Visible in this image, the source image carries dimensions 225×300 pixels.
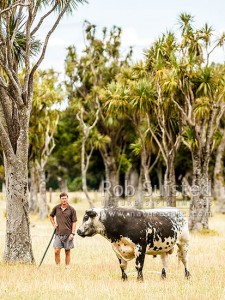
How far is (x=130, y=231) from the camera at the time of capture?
11.5 metres

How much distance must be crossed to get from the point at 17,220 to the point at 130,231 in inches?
160

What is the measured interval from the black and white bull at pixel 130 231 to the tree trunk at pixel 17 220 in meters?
3.40

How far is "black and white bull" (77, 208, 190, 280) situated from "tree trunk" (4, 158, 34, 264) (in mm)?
3405

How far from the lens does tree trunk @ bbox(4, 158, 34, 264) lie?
14.6m

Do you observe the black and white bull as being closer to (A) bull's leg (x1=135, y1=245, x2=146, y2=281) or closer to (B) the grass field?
(A) bull's leg (x1=135, y1=245, x2=146, y2=281)

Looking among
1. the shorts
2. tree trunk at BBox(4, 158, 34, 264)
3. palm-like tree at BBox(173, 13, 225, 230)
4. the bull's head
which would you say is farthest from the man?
palm-like tree at BBox(173, 13, 225, 230)

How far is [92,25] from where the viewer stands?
43.7 m

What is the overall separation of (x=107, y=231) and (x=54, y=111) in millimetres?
26088

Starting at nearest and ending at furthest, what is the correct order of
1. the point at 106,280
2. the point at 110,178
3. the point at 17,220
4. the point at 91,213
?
the point at 91,213 → the point at 106,280 → the point at 17,220 → the point at 110,178

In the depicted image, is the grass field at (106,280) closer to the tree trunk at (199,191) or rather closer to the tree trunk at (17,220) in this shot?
the tree trunk at (17,220)

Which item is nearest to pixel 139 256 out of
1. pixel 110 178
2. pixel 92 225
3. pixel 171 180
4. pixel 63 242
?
pixel 92 225

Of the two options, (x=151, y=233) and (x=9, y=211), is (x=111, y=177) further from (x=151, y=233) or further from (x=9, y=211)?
(x=151, y=233)

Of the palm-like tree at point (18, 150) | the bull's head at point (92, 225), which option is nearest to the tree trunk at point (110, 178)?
the palm-like tree at point (18, 150)

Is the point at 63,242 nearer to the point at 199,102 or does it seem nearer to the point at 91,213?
the point at 91,213
